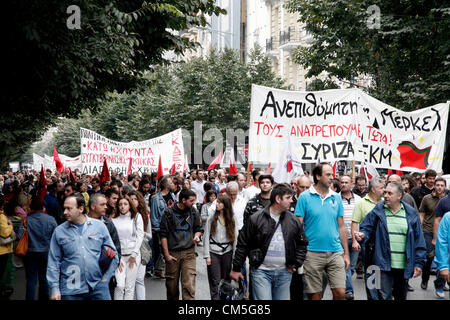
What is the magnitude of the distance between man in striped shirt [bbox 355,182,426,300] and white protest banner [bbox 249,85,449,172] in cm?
431

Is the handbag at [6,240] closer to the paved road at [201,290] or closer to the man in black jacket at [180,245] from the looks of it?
the paved road at [201,290]

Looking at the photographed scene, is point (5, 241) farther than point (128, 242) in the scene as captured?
Yes

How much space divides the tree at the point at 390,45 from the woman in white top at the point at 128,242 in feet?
41.5

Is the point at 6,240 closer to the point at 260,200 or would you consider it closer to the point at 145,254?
the point at 145,254

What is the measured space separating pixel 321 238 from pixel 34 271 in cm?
406

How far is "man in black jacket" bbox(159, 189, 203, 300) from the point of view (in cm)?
797

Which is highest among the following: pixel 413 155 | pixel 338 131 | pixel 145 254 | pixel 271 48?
pixel 271 48

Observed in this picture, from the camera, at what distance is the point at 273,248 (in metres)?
6.48

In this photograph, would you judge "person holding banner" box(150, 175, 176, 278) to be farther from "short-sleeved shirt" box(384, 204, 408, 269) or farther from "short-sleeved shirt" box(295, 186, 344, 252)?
"short-sleeved shirt" box(384, 204, 408, 269)

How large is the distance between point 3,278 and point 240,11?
51.4 metres
